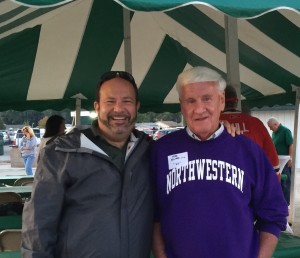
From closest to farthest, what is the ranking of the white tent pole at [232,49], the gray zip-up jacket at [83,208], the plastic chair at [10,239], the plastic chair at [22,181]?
the gray zip-up jacket at [83,208] < the plastic chair at [10,239] < the white tent pole at [232,49] < the plastic chair at [22,181]

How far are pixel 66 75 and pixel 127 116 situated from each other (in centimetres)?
515

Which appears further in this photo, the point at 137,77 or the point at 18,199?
the point at 137,77

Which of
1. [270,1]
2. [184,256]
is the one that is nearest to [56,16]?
[270,1]

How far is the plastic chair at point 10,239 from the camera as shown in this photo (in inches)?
102

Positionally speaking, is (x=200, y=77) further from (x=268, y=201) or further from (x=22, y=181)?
(x=22, y=181)

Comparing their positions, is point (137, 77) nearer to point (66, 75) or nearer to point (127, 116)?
point (66, 75)

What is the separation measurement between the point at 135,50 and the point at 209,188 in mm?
4964

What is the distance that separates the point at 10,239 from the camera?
2607 mm

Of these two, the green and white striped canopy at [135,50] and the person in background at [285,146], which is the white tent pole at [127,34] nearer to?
the green and white striped canopy at [135,50]

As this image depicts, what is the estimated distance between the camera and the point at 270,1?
71.7 inches

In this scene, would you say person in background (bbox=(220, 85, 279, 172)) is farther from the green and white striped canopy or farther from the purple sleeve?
the purple sleeve

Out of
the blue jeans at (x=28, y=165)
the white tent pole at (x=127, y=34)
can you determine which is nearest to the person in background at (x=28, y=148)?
the blue jeans at (x=28, y=165)

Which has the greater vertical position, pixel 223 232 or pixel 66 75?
pixel 66 75

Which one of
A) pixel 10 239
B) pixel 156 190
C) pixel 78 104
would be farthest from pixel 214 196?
pixel 78 104
